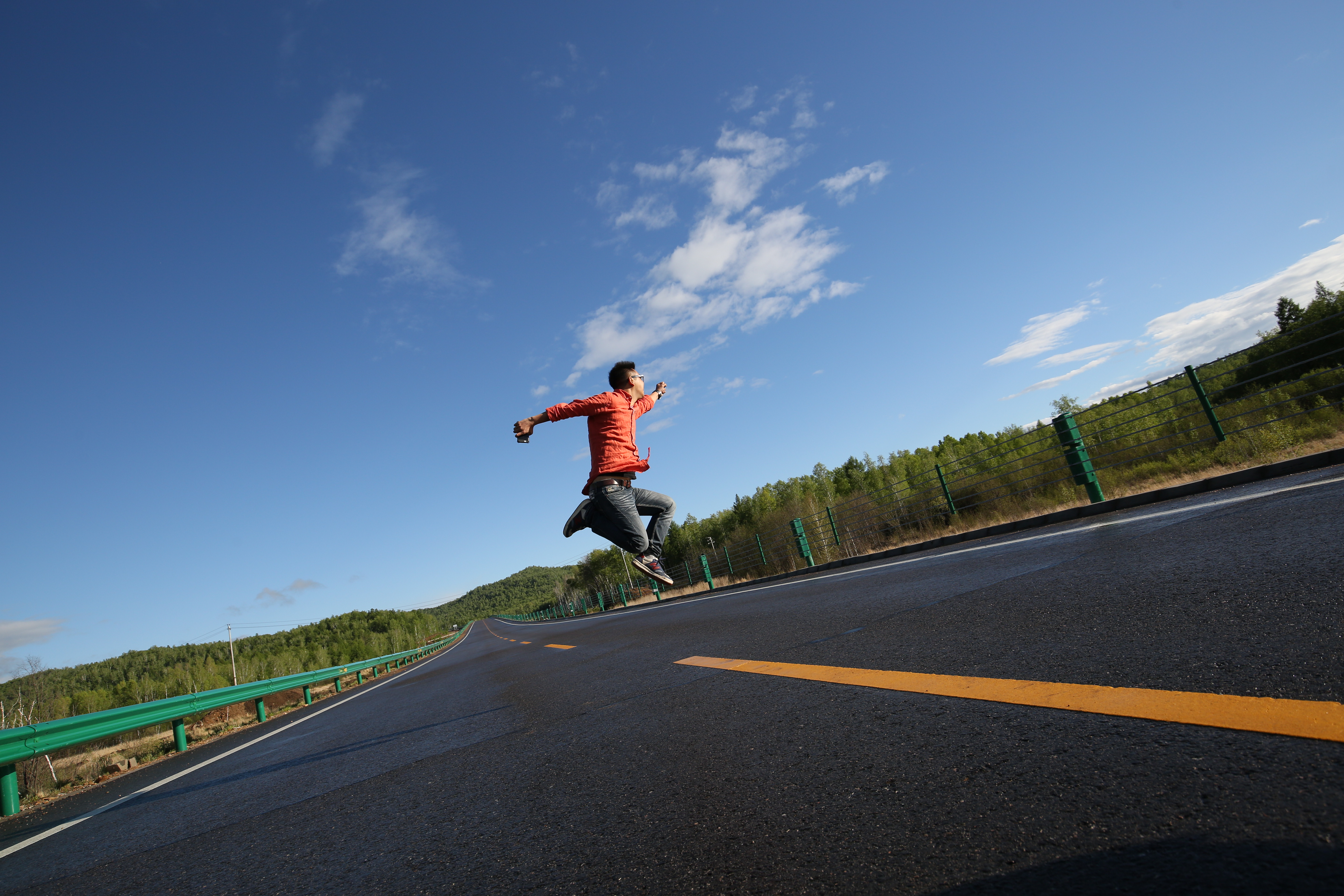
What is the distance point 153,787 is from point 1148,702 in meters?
6.91

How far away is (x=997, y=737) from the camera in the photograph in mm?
1846

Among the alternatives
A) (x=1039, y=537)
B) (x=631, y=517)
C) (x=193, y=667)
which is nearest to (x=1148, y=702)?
(x=631, y=517)

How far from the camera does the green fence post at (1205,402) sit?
8867 millimetres

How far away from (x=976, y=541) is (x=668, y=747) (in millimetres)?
7874

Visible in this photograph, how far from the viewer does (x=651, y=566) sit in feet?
18.7

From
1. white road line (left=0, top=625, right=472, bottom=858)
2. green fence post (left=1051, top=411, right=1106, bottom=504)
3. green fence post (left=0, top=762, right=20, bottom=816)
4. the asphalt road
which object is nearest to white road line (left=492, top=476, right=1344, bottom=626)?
the asphalt road

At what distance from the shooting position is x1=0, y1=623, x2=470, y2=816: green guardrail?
5.40 meters

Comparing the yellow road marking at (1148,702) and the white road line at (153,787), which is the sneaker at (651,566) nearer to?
the yellow road marking at (1148,702)

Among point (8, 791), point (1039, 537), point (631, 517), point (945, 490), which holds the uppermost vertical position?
point (631, 517)

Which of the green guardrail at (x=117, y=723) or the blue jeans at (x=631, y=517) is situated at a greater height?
the blue jeans at (x=631, y=517)

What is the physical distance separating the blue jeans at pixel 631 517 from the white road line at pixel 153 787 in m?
4.01

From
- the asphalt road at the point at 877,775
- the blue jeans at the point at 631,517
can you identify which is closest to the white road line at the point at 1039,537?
the asphalt road at the point at 877,775

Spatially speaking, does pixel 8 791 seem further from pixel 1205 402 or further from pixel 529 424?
pixel 1205 402

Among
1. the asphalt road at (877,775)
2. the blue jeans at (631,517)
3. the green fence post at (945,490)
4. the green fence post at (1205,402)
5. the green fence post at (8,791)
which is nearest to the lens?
the asphalt road at (877,775)
